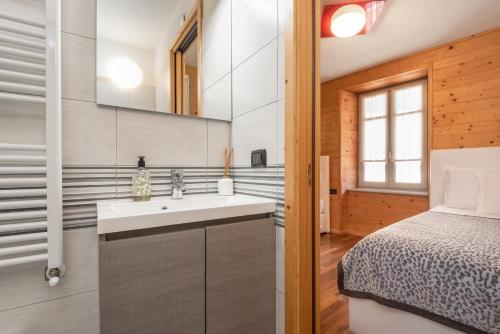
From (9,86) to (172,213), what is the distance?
2.31 ft

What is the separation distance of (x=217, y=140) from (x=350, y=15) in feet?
5.51

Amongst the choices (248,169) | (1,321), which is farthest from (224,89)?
(1,321)

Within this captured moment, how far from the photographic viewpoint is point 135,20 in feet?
4.09

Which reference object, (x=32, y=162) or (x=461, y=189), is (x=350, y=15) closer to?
(x=461, y=189)

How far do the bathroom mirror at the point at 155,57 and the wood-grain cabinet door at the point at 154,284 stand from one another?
2.32 feet

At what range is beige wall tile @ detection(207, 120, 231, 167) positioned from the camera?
140 cm

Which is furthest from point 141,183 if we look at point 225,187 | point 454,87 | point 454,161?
point 454,87

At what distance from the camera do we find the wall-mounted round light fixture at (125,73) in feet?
3.73

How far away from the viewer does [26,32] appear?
0.82 meters

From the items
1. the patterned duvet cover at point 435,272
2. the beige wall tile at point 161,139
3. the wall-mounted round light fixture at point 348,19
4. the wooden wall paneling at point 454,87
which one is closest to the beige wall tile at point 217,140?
the beige wall tile at point 161,139

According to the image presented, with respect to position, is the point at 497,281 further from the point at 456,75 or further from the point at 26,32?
the point at 456,75

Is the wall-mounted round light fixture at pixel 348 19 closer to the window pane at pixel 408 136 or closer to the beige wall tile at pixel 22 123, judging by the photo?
the window pane at pixel 408 136

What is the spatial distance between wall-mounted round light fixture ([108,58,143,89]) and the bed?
174 centimetres

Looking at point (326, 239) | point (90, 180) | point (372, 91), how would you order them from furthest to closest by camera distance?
1. point (372, 91)
2. point (326, 239)
3. point (90, 180)
